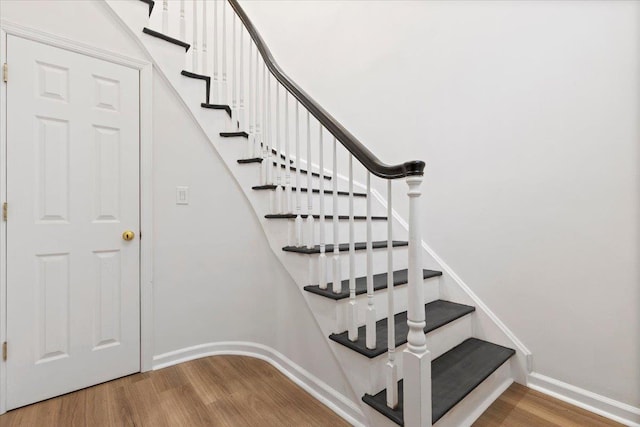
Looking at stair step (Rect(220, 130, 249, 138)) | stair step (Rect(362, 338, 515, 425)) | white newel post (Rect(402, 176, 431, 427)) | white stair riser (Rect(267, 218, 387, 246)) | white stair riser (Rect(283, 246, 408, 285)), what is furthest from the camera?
stair step (Rect(220, 130, 249, 138))

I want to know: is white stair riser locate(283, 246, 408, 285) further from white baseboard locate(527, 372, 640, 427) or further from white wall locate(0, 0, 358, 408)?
white baseboard locate(527, 372, 640, 427)

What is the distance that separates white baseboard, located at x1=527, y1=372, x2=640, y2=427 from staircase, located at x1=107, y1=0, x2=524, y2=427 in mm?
108

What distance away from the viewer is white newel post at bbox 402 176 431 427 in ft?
3.54

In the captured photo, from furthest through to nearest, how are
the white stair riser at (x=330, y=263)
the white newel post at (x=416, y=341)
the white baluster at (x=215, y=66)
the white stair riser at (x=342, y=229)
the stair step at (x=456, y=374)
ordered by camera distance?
the white baluster at (x=215, y=66)
the white stair riser at (x=342, y=229)
the white stair riser at (x=330, y=263)
the stair step at (x=456, y=374)
the white newel post at (x=416, y=341)

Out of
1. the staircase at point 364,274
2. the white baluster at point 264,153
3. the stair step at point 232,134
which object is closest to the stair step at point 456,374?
the staircase at point 364,274

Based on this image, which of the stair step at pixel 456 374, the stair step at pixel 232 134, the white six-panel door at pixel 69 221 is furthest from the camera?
the stair step at pixel 232 134

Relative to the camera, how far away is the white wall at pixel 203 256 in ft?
5.93

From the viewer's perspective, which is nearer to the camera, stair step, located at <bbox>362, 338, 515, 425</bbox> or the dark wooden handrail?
the dark wooden handrail

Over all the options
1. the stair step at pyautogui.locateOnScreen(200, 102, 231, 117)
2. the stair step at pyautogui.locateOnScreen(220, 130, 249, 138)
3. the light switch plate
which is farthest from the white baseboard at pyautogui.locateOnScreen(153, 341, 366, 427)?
the stair step at pyautogui.locateOnScreen(200, 102, 231, 117)

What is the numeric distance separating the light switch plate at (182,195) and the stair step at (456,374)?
61.2 inches

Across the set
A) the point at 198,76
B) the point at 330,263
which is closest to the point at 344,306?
the point at 330,263

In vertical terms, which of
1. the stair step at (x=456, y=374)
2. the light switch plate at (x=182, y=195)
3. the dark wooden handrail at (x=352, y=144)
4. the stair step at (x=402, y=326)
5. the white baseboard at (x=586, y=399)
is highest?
the dark wooden handrail at (x=352, y=144)

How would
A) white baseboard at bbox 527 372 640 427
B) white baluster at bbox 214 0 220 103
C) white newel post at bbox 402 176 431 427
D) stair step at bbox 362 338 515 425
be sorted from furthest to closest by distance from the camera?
white baluster at bbox 214 0 220 103 < white baseboard at bbox 527 372 640 427 < stair step at bbox 362 338 515 425 < white newel post at bbox 402 176 431 427

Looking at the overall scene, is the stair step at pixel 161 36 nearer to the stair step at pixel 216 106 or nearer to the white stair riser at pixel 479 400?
the stair step at pixel 216 106
